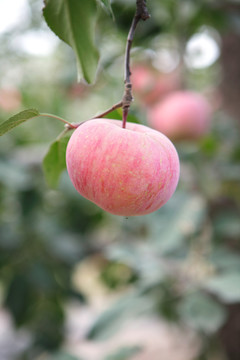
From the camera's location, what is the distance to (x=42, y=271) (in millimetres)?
1512

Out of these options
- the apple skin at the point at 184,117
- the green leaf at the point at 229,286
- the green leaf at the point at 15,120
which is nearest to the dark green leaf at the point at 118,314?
the green leaf at the point at 229,286

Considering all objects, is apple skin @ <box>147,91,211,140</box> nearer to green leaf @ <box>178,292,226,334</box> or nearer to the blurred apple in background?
the blurred apple in background

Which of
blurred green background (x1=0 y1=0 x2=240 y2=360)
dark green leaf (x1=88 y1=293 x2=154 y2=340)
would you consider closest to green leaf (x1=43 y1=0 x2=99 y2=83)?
blurred green background (x1=0 y1=0 x2=240 y2=360)

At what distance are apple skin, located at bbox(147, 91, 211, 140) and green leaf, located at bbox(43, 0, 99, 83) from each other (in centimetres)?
86

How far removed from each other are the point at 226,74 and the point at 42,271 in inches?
40.8

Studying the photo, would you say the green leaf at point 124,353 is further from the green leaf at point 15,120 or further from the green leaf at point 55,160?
the green leaf at point 15,120

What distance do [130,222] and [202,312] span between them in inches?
28.6

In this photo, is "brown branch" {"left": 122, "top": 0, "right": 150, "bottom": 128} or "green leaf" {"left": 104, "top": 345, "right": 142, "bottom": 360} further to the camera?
"green leaf" {"left": 104, "top": 345, "right": 142, "bottom": 360}

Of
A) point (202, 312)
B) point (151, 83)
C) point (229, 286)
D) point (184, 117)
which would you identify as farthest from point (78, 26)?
point (151, 83)

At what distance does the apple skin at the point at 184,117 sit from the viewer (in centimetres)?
129

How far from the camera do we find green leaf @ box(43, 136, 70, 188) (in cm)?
44

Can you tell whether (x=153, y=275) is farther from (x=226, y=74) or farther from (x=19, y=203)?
(x=226, y=74)

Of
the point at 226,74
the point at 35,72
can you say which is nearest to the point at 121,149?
the point at 226,74

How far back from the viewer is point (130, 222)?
1.67 metres
